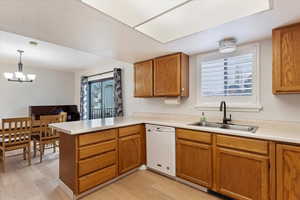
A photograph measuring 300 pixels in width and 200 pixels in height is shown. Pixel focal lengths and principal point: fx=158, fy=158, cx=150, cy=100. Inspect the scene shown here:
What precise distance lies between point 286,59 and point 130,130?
7.40ft

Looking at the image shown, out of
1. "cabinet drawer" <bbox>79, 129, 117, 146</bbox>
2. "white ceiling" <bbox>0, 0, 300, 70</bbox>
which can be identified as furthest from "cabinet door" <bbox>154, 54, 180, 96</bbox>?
"cabinet drawer" <bbox>79, 129, 117, 146</bbox>

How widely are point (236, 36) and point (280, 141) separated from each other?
1.35 meters

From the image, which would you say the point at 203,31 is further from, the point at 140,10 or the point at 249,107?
the point at 249,107

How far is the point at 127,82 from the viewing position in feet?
13.3

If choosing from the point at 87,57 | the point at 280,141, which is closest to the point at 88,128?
the point at 280,141

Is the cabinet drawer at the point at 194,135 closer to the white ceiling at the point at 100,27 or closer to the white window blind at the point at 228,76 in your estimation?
the white window blind at the point at 228,76

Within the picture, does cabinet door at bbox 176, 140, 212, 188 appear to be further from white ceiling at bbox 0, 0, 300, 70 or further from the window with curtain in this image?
the window with curtain

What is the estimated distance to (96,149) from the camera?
2121mm

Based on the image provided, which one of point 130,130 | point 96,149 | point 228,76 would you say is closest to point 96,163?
point 96,149

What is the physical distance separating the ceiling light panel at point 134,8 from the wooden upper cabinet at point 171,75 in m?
1.03

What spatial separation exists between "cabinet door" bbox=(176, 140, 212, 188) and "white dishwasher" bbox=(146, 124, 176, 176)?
0.11m

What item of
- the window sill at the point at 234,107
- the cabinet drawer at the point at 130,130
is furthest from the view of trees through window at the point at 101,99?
the window sill at the point at 234,107

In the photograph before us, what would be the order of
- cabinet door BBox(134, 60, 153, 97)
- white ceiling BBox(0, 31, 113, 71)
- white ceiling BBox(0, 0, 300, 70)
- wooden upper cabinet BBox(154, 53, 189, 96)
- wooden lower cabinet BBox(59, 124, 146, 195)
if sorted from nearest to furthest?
white ceiling BBox(0, 0, 300, 70)
wooden lower cabinet BBox(59, 124, 146, 195)
wooden upper cabinet BBox(154, 53, 189, 96)
white ceiling BBox(0, 31, 113, 71)
cabinet door BBox(134, 60, 153, 97)

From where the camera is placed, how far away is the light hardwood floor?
2.02 m
